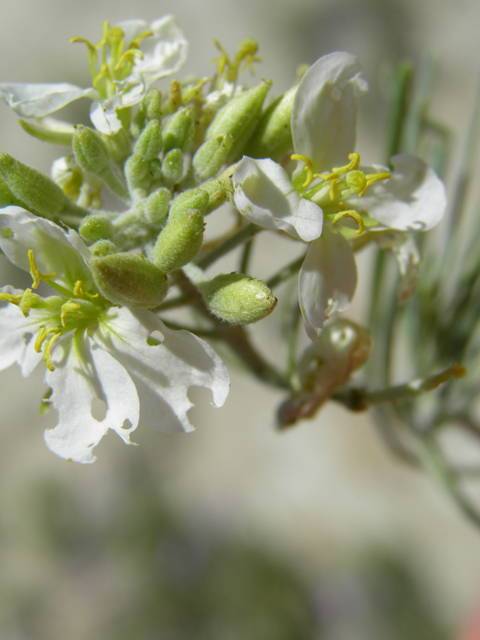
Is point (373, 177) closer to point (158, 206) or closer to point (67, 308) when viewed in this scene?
point (158, 206)

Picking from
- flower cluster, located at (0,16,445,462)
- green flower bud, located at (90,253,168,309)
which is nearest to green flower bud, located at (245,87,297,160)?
flower cluster, located at (0,16,445,462)

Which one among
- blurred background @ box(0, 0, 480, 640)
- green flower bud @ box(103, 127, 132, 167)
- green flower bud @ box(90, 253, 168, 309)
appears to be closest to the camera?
green flower bud @ box(90, 253, 168, 309)

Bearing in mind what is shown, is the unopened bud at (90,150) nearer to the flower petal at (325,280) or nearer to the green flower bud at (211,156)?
the green flower bud at (211,156)

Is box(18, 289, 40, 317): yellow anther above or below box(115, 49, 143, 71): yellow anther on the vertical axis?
below

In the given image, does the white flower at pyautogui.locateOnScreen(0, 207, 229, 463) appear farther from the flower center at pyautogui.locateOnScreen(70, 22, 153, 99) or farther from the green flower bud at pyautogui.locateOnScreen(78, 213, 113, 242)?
the flower center at pyautogui.locateOnScreen(70, 22, 153, 99)

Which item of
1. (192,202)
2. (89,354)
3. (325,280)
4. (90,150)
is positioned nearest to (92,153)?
(90,150)

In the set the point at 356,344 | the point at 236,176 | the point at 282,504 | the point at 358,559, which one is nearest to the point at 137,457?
the point at 282,504
